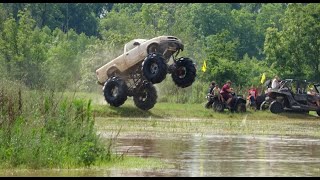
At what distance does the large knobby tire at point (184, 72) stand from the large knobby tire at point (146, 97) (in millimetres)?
1167

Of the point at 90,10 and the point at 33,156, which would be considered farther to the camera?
the point at 90,10

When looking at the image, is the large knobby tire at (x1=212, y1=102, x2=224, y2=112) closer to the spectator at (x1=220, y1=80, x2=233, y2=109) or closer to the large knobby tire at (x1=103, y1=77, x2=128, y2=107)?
the spectator at (x1=220, y1=80, x2=233, y2=109)

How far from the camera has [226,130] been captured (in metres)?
35.8

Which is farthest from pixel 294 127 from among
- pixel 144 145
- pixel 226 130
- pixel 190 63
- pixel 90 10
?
pixel 90 10

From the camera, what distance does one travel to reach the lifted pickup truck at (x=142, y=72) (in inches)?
1697

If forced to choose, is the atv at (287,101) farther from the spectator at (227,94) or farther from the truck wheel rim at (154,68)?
the truck wheel rim at (154,68)

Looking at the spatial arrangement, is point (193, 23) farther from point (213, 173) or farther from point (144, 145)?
point (213, 173)

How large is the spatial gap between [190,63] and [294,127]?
22.6 ft

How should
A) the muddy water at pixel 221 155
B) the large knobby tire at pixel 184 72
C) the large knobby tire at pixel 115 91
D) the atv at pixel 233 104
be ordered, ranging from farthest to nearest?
the atv at pixel 233 104 → the large knobby tire at pixel 184 72 → the large knobby tire at pixel 115 91 → the muddy water at pixel 221 155

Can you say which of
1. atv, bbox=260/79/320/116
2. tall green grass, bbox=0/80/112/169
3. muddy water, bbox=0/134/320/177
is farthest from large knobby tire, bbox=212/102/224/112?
tall green grass, bbox=0/80/112/169

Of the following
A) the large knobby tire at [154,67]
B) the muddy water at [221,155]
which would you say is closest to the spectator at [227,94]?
the large knobby tire at [154,67]

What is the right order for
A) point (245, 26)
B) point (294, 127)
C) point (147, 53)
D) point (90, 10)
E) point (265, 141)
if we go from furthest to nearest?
point (90, 10)
point (245, 26)
point (147, 53)
point (294, 127)
point (265, 141)

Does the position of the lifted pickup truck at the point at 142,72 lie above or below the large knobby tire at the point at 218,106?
above

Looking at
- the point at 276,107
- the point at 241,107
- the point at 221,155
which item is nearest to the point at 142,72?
the point at 241,107
